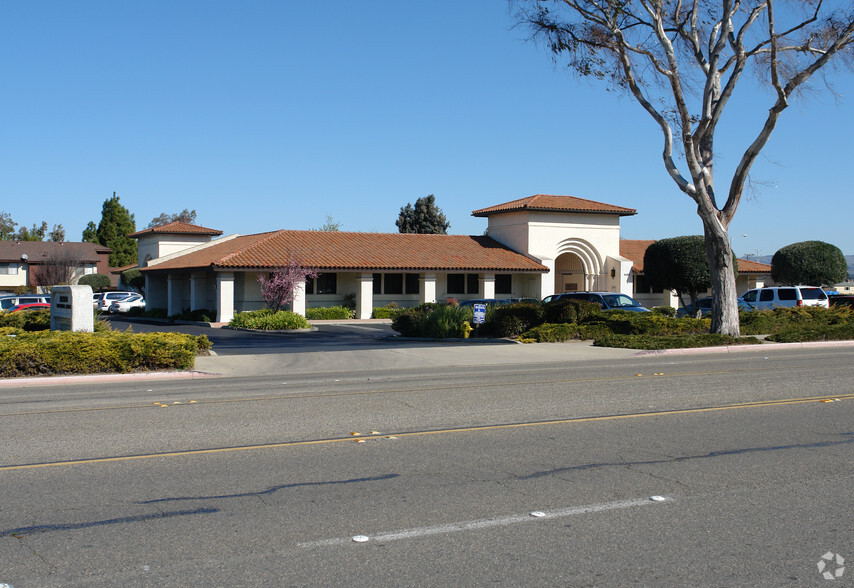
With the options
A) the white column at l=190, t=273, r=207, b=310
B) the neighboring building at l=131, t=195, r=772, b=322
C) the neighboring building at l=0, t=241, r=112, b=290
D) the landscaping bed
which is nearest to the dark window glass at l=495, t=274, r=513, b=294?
the neighboring building at l=131, t=195, r=772, b=322

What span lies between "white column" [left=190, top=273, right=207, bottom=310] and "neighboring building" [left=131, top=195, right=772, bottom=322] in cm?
5

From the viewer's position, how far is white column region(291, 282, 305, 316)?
40.7 meters

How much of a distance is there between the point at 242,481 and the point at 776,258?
51002 mm

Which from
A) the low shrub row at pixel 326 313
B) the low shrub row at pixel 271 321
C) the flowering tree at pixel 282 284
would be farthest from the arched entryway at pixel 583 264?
the low shrub row at pixel 271 321

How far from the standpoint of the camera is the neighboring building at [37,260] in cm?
7650

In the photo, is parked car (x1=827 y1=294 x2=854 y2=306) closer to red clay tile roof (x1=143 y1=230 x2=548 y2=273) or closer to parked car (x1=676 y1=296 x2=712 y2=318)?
parked car (x1=676 y1=296 x2=712 y2=318)

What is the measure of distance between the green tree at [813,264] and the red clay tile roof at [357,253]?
52.5ft

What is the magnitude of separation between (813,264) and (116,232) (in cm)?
7400

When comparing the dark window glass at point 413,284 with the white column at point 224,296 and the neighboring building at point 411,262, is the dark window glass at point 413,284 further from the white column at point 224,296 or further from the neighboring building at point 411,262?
the white column at point 224,296

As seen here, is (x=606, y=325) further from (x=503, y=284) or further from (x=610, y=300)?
(x=503, y=284)

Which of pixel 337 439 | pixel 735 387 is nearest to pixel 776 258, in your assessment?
pixel 735 387

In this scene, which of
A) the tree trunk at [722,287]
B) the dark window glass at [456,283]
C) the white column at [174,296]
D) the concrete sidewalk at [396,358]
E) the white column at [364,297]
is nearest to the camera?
the concrete sidewalk at [396,358]

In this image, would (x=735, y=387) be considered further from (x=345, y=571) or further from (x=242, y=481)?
(x=345, y=571)

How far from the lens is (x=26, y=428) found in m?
10.1
